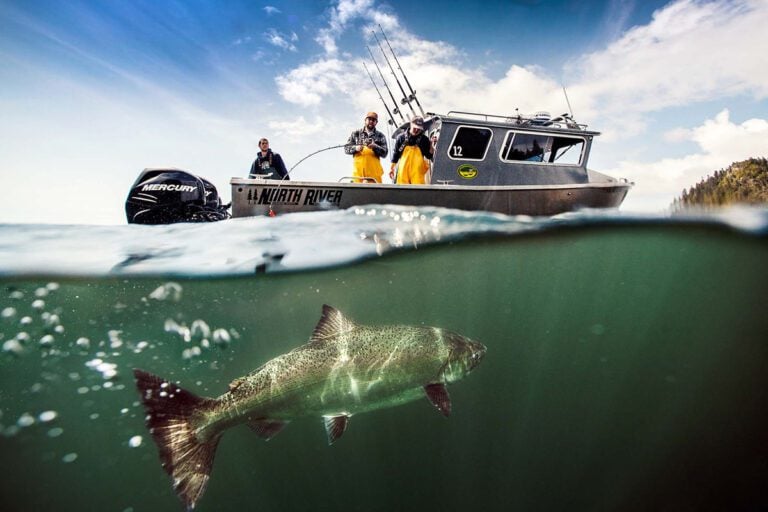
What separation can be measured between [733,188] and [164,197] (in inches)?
472

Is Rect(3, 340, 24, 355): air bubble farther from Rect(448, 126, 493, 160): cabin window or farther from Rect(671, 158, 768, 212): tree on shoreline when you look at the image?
Rect(671, 158, 768, 212): tree on shoreline

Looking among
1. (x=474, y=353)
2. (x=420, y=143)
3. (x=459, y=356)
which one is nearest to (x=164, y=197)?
(x=459, y=356)

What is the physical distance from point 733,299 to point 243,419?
1780cm

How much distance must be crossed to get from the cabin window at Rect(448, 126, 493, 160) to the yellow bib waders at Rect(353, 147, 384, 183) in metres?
2.19

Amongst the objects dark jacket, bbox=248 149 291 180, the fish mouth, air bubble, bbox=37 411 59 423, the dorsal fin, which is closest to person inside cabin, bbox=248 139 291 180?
dark jacket, bbox=248 149 291 180

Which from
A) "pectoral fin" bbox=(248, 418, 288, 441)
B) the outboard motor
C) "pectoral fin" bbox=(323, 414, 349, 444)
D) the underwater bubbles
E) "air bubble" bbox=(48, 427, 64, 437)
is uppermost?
the outboard motor

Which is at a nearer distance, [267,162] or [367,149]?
[267,162]

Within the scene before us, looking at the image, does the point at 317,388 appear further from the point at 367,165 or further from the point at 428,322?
the point at 428,322

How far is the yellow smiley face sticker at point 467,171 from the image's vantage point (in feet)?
35.3

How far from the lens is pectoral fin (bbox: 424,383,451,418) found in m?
4.23

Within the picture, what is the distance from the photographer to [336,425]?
4.15m

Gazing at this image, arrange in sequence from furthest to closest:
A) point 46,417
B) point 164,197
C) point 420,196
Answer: point 46,417
point 420,196
point 164,197

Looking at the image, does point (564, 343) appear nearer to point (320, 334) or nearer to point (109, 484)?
point (320, 334)

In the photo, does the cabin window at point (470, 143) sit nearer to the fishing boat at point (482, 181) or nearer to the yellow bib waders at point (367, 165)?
the fishing boat at point (482, 181)
